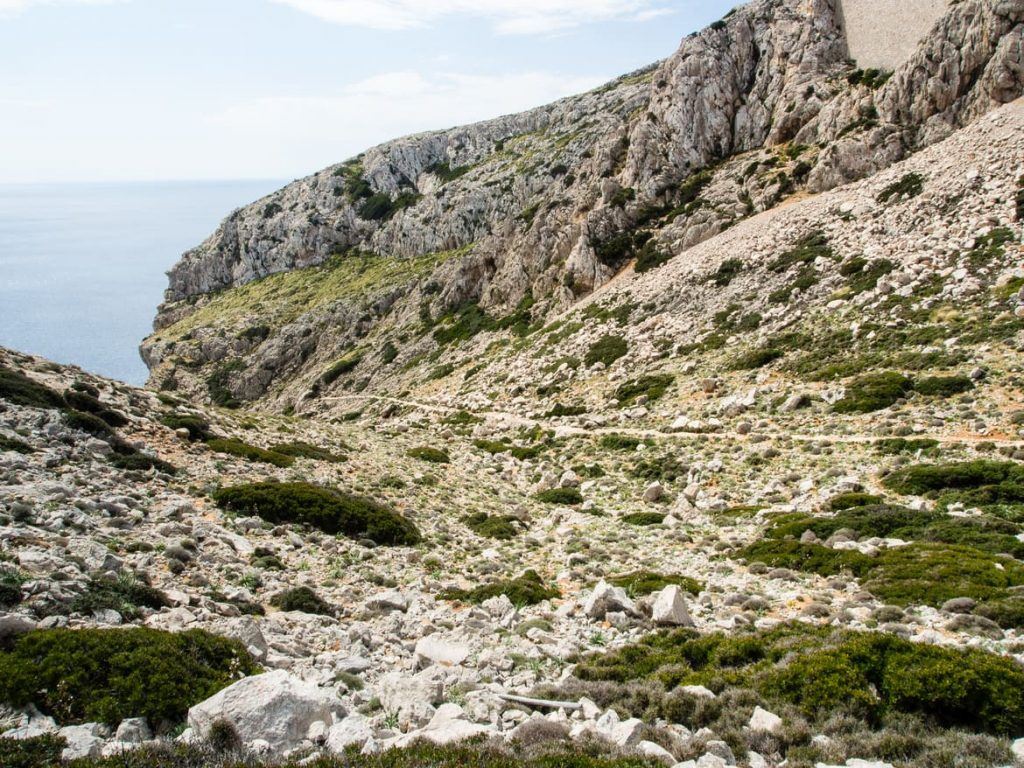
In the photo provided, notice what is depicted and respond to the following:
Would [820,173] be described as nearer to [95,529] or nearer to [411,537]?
[411,537]

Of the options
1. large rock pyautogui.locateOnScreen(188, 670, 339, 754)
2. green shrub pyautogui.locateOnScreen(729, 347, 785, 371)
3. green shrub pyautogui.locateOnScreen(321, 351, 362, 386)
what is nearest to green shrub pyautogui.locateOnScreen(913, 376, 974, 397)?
green shrub pyautogui.locateOnScreen(729, 347, 785, 371)

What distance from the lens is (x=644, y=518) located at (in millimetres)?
21172

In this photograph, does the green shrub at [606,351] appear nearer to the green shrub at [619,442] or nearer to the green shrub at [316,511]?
the green shrub at [619,442]

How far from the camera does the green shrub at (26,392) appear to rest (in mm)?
18688

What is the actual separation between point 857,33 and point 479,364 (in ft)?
165

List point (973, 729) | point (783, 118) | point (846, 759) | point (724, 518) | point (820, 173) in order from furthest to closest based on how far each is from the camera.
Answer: point (783, 118)
point (820, 173)
point (724, 518)
point (973, 729)
point (846, 759)

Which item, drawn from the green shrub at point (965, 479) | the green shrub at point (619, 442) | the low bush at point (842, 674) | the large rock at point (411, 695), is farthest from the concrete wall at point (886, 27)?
the large rock at point (411, 695)

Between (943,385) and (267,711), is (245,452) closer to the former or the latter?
(267,711)

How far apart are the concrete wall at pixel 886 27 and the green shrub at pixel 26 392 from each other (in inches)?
2624

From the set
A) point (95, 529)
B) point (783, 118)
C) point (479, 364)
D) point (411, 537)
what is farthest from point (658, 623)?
point (783, 118)

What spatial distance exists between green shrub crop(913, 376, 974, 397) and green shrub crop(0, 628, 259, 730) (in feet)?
87.5

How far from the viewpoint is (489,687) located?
372 inches

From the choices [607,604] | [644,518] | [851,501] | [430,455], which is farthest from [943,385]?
[430,455]

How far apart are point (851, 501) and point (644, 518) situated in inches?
261
